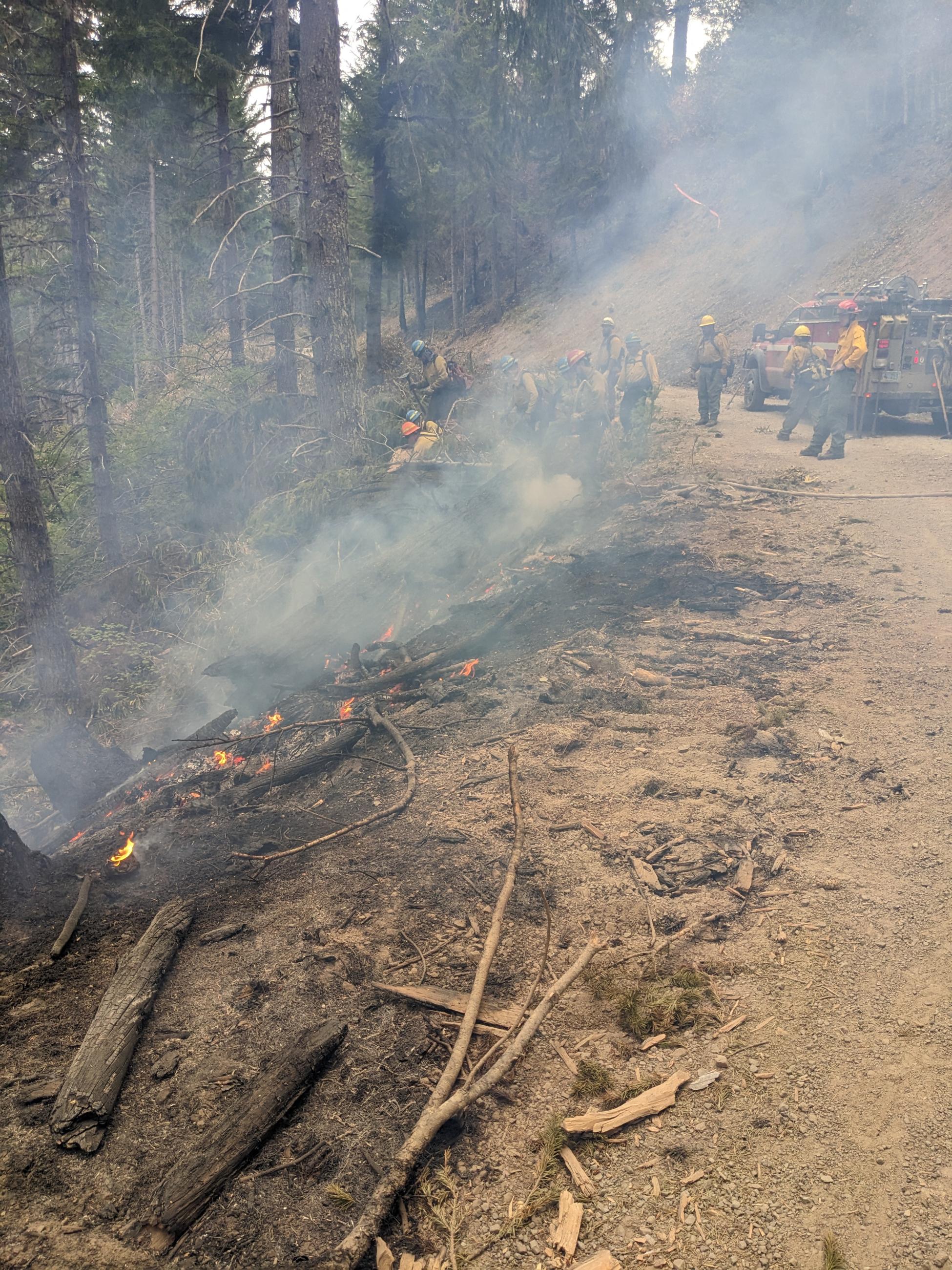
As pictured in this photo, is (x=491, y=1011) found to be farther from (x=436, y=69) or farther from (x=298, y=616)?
(x=436, y=69)

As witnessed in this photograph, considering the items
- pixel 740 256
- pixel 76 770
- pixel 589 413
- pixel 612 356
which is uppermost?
pixel 740 256

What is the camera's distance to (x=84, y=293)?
48.3ft

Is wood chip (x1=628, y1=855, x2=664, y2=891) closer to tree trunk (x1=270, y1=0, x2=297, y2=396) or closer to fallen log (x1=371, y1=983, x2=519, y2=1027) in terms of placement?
fallen log (x1=371, y1=983, x2=519, y2=1027)

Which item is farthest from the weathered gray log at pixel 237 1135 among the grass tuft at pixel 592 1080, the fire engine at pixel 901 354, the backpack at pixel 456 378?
the fire engine at pixel 901 354

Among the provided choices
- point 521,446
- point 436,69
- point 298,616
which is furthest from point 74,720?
point 436,69

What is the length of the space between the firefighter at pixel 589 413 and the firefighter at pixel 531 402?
1.74 ft

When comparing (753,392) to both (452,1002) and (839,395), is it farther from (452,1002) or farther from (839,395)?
(452,1002)

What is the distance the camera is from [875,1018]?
379 cm

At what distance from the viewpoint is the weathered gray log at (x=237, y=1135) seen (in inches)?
117

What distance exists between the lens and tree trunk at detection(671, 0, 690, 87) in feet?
113

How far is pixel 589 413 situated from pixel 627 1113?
43.0 feet

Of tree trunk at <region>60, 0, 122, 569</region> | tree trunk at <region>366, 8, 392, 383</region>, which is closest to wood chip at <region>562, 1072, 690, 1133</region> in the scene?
tree trunk at <region>60, 0, 122, 569</region>

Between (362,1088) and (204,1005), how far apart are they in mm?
1024

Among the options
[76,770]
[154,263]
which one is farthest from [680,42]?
[76,770]
